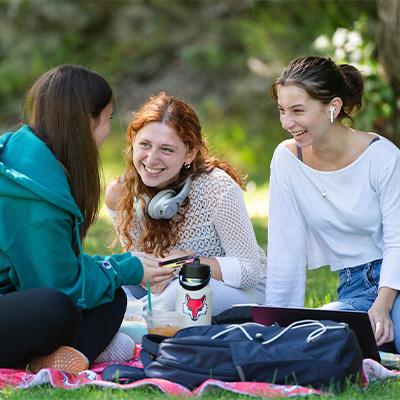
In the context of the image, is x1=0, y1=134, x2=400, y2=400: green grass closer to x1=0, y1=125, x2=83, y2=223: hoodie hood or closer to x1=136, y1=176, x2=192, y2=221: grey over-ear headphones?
x1=0, y1=125, x2=83, y2=223: hoodie hood

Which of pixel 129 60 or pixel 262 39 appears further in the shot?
pixel 129 60

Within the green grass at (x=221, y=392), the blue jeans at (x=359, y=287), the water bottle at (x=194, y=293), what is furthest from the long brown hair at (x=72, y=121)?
the blue jeans at (x=359, y=287)

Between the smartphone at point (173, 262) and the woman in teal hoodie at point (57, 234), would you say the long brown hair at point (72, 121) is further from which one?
the smartphone at point (173, 262)

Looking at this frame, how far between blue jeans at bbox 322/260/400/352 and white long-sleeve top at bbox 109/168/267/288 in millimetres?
447

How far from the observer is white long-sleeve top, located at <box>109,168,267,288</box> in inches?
170

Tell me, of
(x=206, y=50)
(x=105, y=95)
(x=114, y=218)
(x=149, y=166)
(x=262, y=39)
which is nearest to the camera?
(x=105, y=95)

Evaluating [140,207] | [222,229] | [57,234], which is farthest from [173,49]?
[57,234]

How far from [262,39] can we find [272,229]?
778 cm

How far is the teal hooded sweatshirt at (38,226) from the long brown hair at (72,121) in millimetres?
72

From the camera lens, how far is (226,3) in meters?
13.0

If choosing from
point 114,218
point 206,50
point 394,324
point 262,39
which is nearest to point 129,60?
point 206,50

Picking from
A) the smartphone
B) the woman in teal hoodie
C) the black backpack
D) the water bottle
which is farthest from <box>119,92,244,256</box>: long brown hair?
the black backpack

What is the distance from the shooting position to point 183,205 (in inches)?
175

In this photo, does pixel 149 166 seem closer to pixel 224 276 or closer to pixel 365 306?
pixel 224 276
